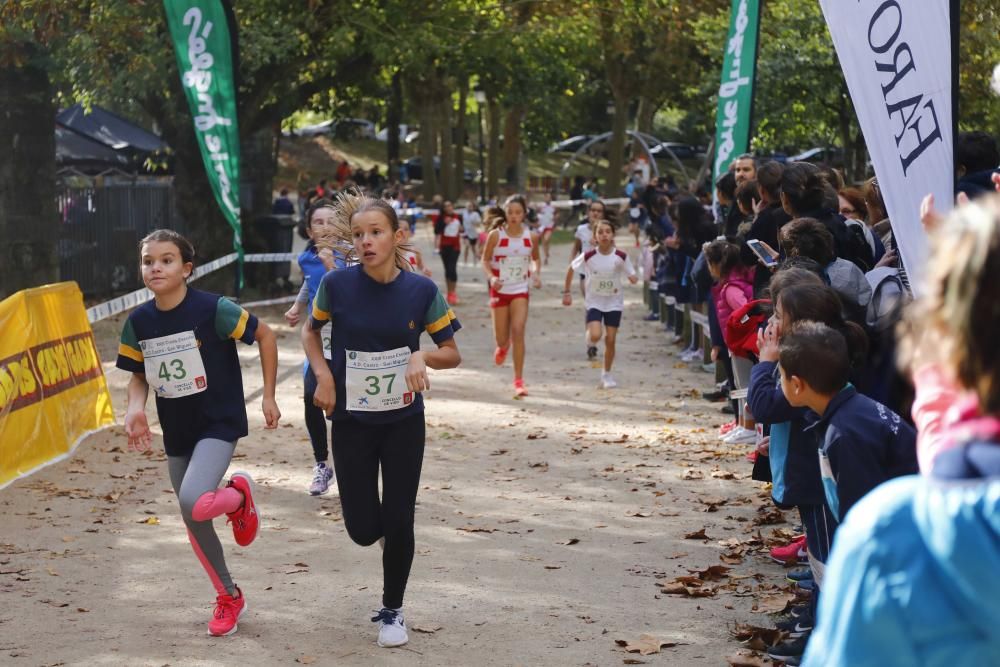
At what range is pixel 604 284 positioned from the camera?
13.6 metres

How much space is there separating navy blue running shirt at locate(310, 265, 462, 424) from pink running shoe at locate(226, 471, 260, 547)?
2.10 feet

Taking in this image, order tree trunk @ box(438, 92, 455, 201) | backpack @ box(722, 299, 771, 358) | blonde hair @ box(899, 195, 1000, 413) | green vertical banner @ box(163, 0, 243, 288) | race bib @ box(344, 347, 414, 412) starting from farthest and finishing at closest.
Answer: tree trunk @ box(438, 92, 455, 201) < green vertical banner @ box(163, 0, 243, 288) < backpack @ box(722, 299, 771, 358) < race bib @ box(344, 347, 414, 412) < blonde hair @ box(899, 195, 1000, 413)

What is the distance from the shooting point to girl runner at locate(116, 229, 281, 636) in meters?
5.93

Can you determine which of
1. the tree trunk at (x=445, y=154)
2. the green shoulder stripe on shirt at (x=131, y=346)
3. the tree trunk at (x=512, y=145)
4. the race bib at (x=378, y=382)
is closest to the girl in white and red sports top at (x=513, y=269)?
the green shoulder stripe on shirt at (x=131, y=346)

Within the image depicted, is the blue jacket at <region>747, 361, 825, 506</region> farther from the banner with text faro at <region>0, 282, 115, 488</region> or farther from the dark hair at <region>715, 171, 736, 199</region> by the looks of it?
the dark hair at <region>715, 171, 736, 199</region>

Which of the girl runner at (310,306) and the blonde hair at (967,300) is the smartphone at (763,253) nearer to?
the girl runner at (310,306)

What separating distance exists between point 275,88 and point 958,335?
2175cm

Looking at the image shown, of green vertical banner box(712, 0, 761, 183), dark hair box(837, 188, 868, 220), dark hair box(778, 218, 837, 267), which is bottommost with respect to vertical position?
dark hair box(778, 218, 837, 267)

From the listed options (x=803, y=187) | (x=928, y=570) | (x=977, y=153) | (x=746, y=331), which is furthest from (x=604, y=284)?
(x=928, y=570)

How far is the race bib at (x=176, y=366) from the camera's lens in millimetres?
5938

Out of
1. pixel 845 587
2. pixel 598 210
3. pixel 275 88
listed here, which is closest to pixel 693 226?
pixel 598 210

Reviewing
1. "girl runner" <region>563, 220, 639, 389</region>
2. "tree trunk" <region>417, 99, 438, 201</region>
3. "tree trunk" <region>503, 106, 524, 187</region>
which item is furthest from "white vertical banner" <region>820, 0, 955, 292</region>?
"tree trunk" <region>503, 106, 524, 187</region>

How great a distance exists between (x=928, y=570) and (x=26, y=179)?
18017 mm

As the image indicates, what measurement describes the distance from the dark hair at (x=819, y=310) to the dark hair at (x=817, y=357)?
68 cm
